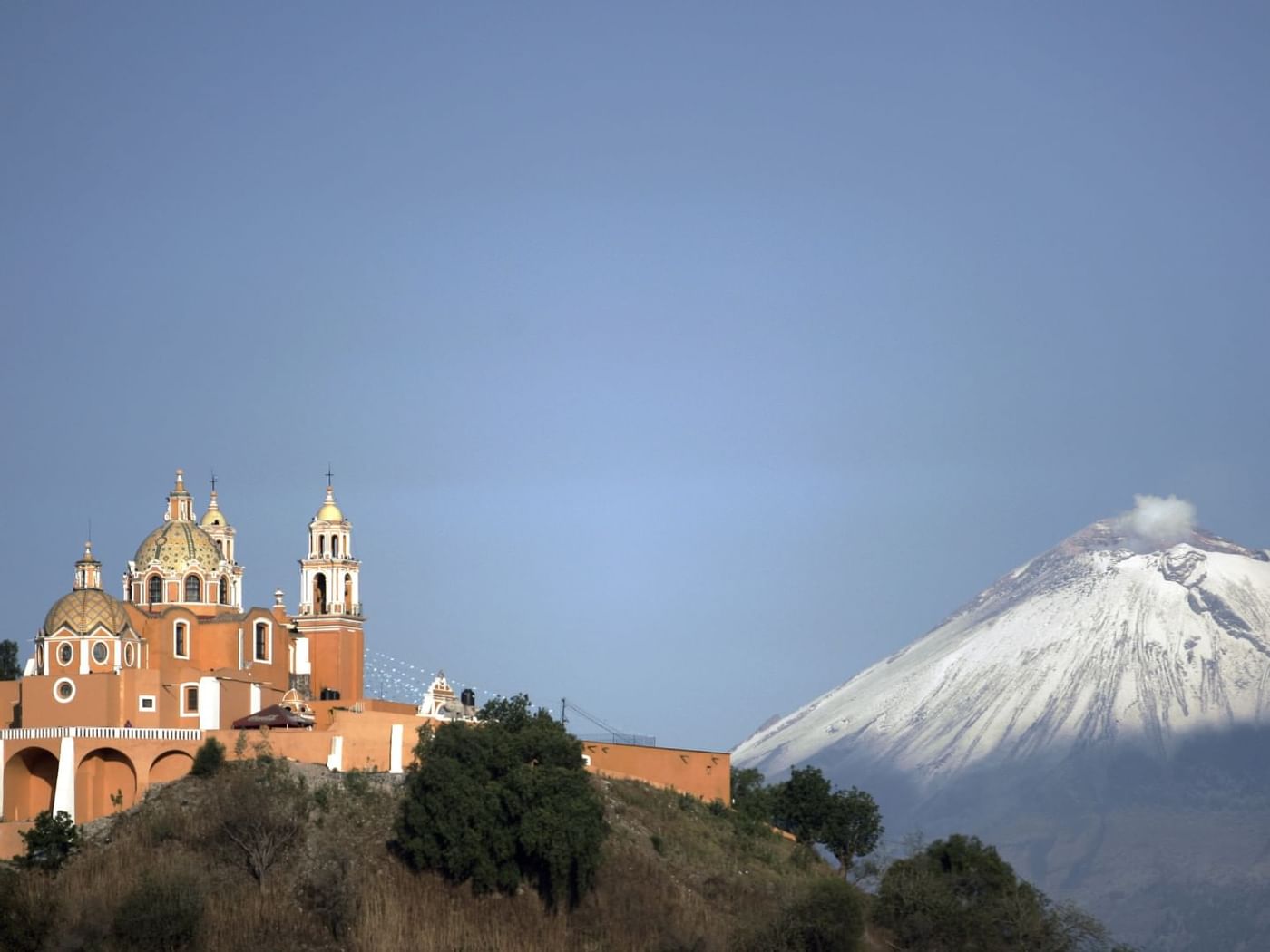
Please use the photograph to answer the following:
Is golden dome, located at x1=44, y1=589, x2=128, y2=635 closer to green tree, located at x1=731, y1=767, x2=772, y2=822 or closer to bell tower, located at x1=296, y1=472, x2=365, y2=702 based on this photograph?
bell tower, located at x1=296, y1=472, x2=365, y2=702

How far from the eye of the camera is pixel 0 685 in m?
74.6

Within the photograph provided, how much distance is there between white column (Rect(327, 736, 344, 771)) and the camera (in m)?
72.4

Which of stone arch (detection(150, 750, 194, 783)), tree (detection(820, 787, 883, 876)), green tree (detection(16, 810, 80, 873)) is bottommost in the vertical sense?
green tree (detection(16, 810, 80, 873))

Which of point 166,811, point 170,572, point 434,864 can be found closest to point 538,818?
point 434,864

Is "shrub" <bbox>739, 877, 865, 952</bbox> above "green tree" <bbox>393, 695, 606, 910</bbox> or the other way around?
the other way around

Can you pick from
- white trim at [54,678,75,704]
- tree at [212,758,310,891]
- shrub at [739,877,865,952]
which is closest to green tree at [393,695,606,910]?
tree at [212,758,310,891]

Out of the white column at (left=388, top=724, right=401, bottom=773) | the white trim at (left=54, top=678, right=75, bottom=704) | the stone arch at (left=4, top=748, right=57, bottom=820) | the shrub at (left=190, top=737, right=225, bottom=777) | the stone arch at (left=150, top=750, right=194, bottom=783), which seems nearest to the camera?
the shrub at (left=190, top=737, right=225, bottom=777)

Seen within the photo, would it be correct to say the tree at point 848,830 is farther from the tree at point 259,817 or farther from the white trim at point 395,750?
the tree at point 259,817

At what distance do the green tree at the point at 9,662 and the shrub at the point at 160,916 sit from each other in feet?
92.6

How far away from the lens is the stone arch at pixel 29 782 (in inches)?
2817

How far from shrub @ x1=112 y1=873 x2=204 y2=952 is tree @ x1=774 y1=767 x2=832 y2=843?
98.4 ft

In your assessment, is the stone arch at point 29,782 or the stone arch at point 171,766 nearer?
the stone arch at point 171,766

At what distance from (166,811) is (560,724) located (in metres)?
12.9

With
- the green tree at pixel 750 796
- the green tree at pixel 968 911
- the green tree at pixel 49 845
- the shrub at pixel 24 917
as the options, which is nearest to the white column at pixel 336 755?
the green tree at pixel 49 845
